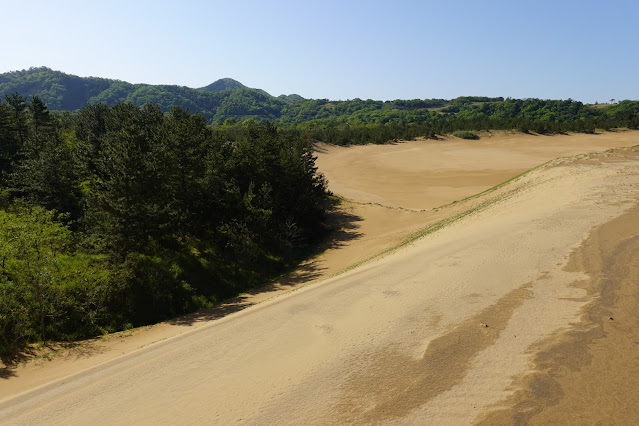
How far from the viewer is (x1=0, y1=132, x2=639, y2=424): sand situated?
9484 millimetres

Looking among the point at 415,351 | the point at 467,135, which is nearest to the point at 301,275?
the point at 415,351

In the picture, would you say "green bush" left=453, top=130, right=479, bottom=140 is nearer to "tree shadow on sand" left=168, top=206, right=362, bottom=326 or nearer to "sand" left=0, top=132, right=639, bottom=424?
"tree shadow on sand" left=168, top=206, right=362, bottom=326

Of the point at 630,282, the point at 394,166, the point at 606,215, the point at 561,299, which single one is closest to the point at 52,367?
the point at 561,299

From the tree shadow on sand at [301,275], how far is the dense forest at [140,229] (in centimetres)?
133

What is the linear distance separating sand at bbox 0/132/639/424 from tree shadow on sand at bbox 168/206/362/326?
0.39 m

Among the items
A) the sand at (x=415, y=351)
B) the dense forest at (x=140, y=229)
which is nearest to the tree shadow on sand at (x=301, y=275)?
the sand at (x=415, y=351)

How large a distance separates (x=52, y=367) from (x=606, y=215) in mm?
33587

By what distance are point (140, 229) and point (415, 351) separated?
2001 centimetres

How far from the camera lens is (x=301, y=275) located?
100.0 ft

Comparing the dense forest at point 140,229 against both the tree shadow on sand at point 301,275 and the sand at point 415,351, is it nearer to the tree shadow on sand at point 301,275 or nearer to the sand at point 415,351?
the tree shadow on sand at point 301,275

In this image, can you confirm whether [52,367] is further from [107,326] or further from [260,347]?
[260,347]

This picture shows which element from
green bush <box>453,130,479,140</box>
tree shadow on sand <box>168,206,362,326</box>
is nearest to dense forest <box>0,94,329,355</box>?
tree shadow on sand <box>168,206,362,326</box>

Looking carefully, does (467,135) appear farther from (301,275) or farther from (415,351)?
(415,351)

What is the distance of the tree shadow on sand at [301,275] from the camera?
24031 mm
